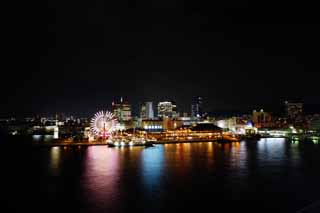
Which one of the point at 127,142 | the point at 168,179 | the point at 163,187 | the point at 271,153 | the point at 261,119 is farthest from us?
the point at 261,119

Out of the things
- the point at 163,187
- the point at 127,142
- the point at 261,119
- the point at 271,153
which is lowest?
the point at 163,187

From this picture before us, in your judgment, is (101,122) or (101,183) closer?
(101,183)

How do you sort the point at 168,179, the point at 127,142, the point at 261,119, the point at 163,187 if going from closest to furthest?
the point at 163,187
the point at 168,179
the point at 127,142
the point at 261,119

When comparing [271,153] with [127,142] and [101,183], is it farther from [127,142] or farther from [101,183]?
[127,142]

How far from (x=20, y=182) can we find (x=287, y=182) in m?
8.68

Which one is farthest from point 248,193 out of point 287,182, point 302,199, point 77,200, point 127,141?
point 127,141

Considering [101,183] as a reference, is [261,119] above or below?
above

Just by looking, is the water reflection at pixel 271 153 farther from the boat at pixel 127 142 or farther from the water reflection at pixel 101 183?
the boat at pixel 127 142

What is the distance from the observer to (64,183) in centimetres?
1158

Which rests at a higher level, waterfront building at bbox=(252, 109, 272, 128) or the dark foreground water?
waterfront building at bbox=(252, 109, 272, 128)

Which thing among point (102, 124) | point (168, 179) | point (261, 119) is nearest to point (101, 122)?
point (102, 124)

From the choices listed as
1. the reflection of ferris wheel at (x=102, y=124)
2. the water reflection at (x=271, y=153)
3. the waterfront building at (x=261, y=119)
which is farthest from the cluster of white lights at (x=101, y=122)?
the waterfront building at (x=261, y=119)

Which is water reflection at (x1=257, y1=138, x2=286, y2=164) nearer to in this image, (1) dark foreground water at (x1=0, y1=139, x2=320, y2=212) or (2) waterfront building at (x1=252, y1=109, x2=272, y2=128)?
(1) dark foreground water at (x1=0, y1=139, x2=320, y2=212)

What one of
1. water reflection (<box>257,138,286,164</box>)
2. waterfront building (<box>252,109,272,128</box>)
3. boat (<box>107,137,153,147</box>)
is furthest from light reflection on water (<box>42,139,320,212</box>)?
waterfront building (<box>252,109,272,128</box>)
